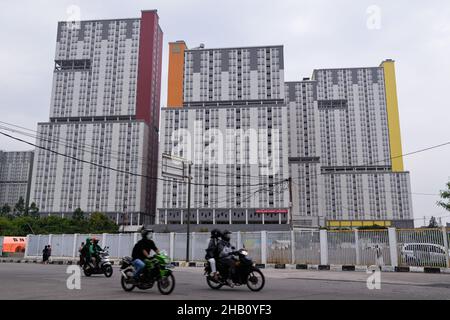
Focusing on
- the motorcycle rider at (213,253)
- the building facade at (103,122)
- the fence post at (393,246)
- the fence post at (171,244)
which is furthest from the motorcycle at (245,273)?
the building facade at (103,122)

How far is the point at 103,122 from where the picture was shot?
4395 inches

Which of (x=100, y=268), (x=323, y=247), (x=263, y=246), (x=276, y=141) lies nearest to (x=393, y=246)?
(x=323, y=247)

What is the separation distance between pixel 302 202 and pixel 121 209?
57510 millimetres

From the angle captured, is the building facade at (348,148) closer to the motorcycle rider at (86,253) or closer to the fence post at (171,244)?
the fence post at (171,244)

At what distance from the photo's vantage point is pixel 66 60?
117 metres

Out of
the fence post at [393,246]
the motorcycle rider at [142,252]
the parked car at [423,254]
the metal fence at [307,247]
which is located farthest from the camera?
the metal fence at [307,247]

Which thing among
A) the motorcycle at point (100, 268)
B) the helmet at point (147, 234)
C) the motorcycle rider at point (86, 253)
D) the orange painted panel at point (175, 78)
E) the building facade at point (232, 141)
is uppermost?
the orange painted panel at point (175, 78)

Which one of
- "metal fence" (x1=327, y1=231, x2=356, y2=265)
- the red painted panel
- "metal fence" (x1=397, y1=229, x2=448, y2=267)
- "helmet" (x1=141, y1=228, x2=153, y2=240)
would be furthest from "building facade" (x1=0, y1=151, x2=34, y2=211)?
"helmet" (x1=141, y1=228, x2=153, y2=240)

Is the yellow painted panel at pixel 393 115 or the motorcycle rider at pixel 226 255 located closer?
the motorcycle rider at pixel 226 255

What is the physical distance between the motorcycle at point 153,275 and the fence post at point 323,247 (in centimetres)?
1461

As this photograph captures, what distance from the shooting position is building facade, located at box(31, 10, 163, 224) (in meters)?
108

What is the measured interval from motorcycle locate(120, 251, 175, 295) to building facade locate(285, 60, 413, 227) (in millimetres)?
114976

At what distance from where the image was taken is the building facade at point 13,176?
173500 mm

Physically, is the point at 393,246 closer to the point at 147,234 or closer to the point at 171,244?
the point at 147,234
